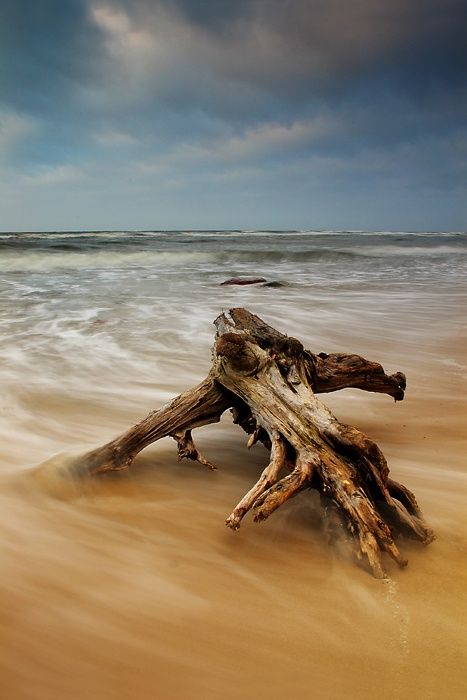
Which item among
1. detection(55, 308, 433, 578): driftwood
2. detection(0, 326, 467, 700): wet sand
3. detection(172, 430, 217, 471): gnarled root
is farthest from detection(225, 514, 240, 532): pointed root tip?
detection(172, 430, 217, 471): gnarled root

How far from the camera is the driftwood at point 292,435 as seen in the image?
1676 mm

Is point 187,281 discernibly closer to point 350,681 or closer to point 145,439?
point 145,439

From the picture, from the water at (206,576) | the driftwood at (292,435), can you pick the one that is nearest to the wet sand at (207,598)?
the water at (206,576)

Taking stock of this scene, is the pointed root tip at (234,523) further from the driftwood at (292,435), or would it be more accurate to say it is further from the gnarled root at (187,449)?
the gnarled root at (187,449)

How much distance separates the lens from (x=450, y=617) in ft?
4.75

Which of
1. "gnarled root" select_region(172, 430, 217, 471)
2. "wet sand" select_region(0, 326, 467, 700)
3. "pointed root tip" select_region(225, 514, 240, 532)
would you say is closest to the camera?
"wet sand" select_region(0, 326, 467, 700)

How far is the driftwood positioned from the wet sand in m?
0.11

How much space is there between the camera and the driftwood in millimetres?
1676

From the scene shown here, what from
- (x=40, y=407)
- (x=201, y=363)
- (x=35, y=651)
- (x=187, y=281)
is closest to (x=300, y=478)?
(x=35, y=651)

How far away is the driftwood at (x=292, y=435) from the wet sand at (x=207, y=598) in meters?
0.11

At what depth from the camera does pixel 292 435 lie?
199 centimetres

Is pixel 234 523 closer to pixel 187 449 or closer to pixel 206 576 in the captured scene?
pixel 206 576

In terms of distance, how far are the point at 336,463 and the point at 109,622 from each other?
3.04ft

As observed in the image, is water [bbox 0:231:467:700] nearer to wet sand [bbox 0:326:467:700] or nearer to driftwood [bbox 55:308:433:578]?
wet sand [bbox 0:326:467:700]
